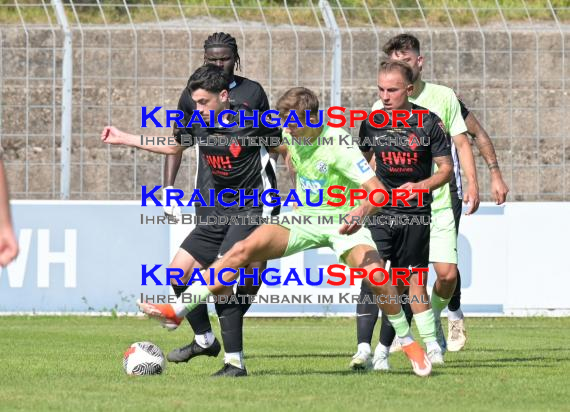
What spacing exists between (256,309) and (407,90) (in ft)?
21.9

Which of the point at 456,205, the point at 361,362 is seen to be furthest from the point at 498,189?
the point at 361,362

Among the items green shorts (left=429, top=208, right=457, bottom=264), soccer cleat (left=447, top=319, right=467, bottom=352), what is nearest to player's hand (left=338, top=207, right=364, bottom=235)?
green shorts (left=429, top=208, right=457, bottom=264)

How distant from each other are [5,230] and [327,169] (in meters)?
3.87

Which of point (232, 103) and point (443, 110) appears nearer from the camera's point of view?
point (232, 103)

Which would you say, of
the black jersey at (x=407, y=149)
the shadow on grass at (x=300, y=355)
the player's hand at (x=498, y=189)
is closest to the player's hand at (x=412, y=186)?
the black jersey at (x=407, y=149)

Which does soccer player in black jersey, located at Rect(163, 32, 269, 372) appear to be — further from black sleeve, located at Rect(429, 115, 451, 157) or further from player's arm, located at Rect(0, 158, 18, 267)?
player's arm, located at Rect(0, 158, 18, 267)

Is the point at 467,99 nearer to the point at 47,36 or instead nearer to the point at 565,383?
the point at 47,36

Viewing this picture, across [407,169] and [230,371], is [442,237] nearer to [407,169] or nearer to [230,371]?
[407,169]

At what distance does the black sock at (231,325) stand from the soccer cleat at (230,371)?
10 centimetres

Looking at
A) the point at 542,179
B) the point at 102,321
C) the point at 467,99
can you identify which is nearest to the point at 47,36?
the point at 102,321

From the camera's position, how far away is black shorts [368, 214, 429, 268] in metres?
9.31

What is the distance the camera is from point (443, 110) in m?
9.88

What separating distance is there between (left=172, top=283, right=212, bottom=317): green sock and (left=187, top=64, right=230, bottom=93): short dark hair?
1.28 meters

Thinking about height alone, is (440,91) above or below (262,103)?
above
